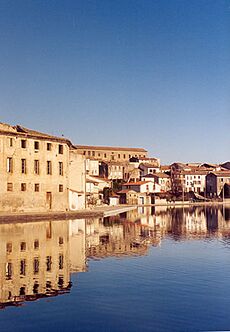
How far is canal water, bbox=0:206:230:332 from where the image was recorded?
8281mm

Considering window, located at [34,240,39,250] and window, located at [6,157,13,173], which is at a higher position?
window, located at [6,157,13,173]

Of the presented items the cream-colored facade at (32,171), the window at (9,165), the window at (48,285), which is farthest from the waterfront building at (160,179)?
the window at (48,285)

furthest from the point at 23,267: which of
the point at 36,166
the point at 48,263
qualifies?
the point at 36,166

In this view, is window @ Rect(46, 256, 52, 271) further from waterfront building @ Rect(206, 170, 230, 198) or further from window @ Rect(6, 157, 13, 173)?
waterfront building @ Rect(206, 170, 230, 198)

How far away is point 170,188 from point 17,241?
77227 millimetres

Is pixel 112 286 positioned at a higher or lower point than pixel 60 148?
lower

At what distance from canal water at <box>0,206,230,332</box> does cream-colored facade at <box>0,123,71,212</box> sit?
43.3 feet

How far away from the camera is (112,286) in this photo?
11297 millimetres

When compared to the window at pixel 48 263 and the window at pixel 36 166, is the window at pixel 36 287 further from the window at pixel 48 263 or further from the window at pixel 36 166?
the window at pixel 36 166

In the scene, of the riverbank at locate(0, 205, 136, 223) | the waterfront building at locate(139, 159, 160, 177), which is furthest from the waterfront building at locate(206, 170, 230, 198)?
the riverbank at locate(0, 205, 136, 223)

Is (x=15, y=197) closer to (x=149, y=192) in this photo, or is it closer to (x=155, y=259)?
(x=155, y=259)

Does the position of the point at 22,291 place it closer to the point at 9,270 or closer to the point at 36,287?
the point at 36,287

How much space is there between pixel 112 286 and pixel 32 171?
24432 millimetres

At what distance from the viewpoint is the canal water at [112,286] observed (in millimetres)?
8281
